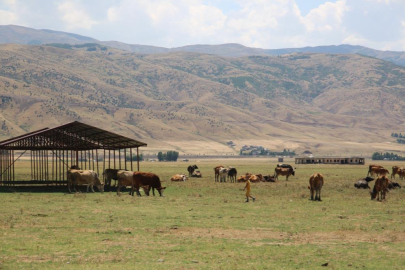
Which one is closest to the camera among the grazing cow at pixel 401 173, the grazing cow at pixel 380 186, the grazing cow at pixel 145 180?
the grazing cow at pixel 380 186

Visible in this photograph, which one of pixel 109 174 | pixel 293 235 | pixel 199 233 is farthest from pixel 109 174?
pixel 293 235

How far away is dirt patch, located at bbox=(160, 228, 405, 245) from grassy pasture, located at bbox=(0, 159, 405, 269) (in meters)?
0.03

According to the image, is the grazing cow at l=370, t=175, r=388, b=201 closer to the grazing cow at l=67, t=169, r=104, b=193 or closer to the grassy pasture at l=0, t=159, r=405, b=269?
the grassy pasture at l=0, t=159, r=405, b=269

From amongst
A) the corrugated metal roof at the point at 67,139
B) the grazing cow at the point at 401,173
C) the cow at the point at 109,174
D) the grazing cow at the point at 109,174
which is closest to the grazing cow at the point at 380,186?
the cow at the point at 109,174

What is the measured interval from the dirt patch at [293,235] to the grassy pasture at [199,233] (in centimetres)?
3

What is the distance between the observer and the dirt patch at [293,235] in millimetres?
18406

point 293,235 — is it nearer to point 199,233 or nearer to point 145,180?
point 199,233

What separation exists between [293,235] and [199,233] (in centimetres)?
317

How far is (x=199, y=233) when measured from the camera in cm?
1955

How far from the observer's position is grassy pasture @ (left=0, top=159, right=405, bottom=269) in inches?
601

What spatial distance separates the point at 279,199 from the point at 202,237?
44.8 feet

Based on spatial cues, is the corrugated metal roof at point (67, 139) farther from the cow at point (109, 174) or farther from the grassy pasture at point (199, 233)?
the grassy pasture at point (199, 233)

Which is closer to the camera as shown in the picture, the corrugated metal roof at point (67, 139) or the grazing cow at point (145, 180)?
the grazing cow at point (145, 180)

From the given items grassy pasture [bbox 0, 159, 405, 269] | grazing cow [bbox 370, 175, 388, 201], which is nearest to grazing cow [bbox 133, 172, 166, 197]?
grassy pasture [bbox 0, 159, 405, 269]
